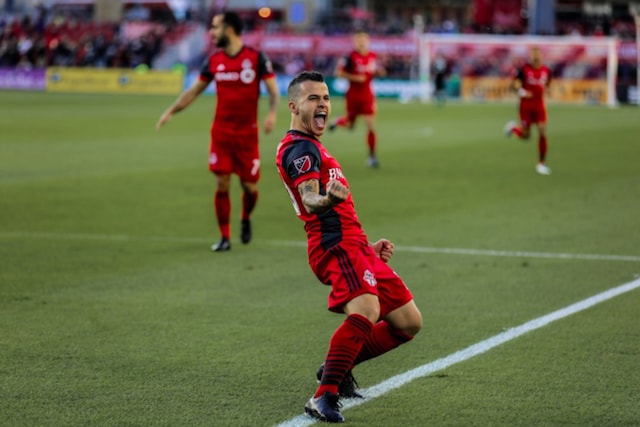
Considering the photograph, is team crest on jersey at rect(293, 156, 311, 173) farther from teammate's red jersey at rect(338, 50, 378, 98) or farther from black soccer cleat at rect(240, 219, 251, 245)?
teammate's red jersey at rect(338, 50, 378, 98)

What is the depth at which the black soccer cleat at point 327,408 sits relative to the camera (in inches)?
211

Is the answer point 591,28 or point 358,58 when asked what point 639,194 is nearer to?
point 358,58

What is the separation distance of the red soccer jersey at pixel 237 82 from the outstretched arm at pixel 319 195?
6.04 meters

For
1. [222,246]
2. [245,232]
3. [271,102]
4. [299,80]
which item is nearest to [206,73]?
[271,102]

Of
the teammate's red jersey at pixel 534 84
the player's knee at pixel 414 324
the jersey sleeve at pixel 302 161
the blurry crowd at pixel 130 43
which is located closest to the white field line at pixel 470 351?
the player's knee at pixel 414 324

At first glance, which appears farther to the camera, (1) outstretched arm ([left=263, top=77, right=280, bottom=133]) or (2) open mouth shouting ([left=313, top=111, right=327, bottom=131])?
(1) outstretched arm ([left=263, top=77, right=280, bottom=133])

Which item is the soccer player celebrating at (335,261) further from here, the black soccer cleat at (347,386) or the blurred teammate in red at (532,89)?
the blurred teammate in red at (532,89)

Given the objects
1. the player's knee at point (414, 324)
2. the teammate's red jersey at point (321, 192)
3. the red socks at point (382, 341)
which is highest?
the teammate's red jersey at point (321, 192)

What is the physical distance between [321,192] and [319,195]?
0.84 ft

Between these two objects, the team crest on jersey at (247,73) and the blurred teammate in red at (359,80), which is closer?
the team crest on jersey at (247,73)

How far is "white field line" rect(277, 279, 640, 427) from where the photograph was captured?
18.9 ft

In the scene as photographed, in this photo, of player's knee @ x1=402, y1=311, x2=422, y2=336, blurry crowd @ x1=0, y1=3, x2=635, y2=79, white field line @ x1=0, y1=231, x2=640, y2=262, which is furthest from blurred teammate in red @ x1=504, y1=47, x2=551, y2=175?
blurry crowd @ x1=0, y1=3, x2=635, y2=79

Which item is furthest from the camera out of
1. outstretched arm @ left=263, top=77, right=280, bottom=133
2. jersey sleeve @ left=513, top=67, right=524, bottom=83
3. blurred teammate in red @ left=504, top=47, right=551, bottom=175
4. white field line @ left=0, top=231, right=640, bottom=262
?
jersey sleeve @ left=513, top=67, right=524, bottom=83

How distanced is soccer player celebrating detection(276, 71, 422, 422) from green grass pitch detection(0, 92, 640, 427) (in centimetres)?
27
